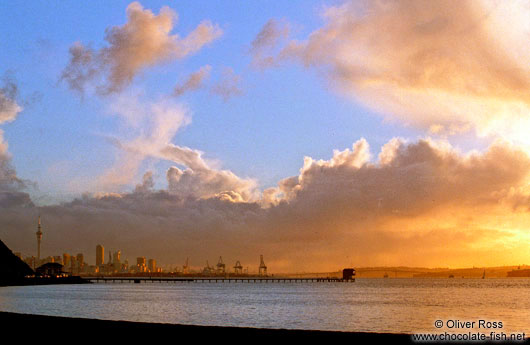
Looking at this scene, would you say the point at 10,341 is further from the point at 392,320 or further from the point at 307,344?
the point at 392,320

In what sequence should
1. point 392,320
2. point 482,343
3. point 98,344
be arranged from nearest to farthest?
point 482,343
point 98,344
point 392,320

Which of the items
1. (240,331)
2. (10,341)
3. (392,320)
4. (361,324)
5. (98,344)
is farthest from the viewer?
(392,320)

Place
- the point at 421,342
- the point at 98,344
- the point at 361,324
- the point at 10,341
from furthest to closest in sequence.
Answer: the point at 361,324, the point at 10,341, the point at 98,344, the point at 421,342

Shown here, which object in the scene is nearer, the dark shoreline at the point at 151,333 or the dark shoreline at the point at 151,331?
the dark shoreline at the point at 151,333

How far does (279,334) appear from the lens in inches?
704

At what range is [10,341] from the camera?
858 inches

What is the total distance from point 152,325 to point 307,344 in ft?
18.7

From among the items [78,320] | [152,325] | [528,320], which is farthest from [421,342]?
[528,320]

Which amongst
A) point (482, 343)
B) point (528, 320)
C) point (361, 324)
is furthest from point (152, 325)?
point (528, 320)

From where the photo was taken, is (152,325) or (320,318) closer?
(152,325)

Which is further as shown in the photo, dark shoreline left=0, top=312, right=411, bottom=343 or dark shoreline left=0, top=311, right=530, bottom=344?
dark shoreline left=0, top=312, right=411, bottom=343

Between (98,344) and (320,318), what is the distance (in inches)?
2121

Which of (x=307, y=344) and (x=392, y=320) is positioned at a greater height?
(x=307, y=344)

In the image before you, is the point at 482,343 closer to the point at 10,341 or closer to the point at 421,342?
the point at 421,342
